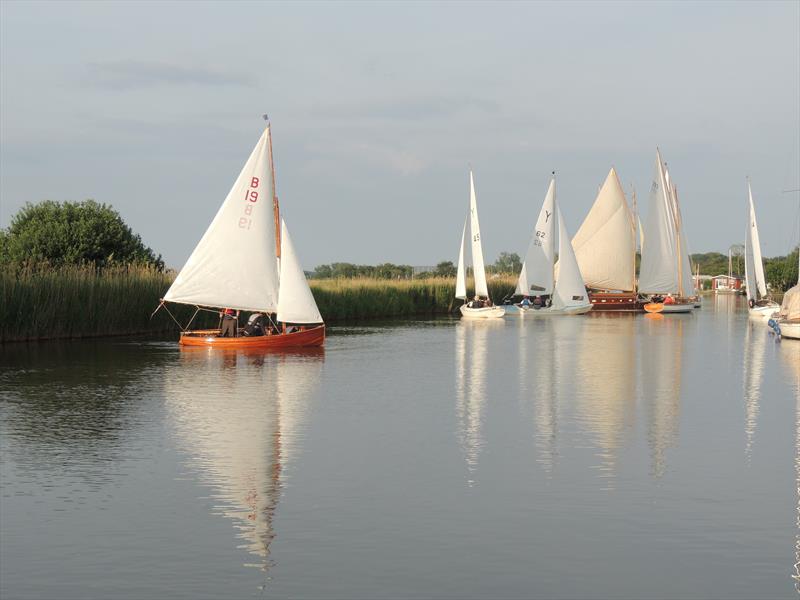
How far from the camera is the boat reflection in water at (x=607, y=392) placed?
16.5 meters

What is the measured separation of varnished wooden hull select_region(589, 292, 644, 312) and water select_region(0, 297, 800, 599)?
174ft

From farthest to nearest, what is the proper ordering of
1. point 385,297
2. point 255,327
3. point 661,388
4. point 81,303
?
1. point 385,297
2. point 81,303
3. point 255,327
4. point 661,388

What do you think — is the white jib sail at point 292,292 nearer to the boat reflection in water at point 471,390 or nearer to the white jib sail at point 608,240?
the boat reflection in water at point 471,390

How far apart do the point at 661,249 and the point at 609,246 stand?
170 inches

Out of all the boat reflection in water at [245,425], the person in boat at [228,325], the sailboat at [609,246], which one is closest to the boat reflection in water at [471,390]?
the boat reflection in water at [245,425]

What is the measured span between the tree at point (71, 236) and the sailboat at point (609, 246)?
3509 centimetres

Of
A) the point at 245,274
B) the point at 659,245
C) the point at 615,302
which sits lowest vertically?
the point at 615,302

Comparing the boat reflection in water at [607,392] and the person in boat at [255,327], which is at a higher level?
the person in boat at [255,327]

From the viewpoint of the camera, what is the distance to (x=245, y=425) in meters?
18.5

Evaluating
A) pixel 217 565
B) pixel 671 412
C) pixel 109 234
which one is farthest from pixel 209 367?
pixel 109 234

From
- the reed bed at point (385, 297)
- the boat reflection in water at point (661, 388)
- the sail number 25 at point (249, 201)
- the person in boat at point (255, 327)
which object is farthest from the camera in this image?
the reed bed at point (385, 297)

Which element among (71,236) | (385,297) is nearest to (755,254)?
(385,297)

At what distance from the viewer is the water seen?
948 cm

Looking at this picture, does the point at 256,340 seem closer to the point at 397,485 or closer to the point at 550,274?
the point at 397,485
